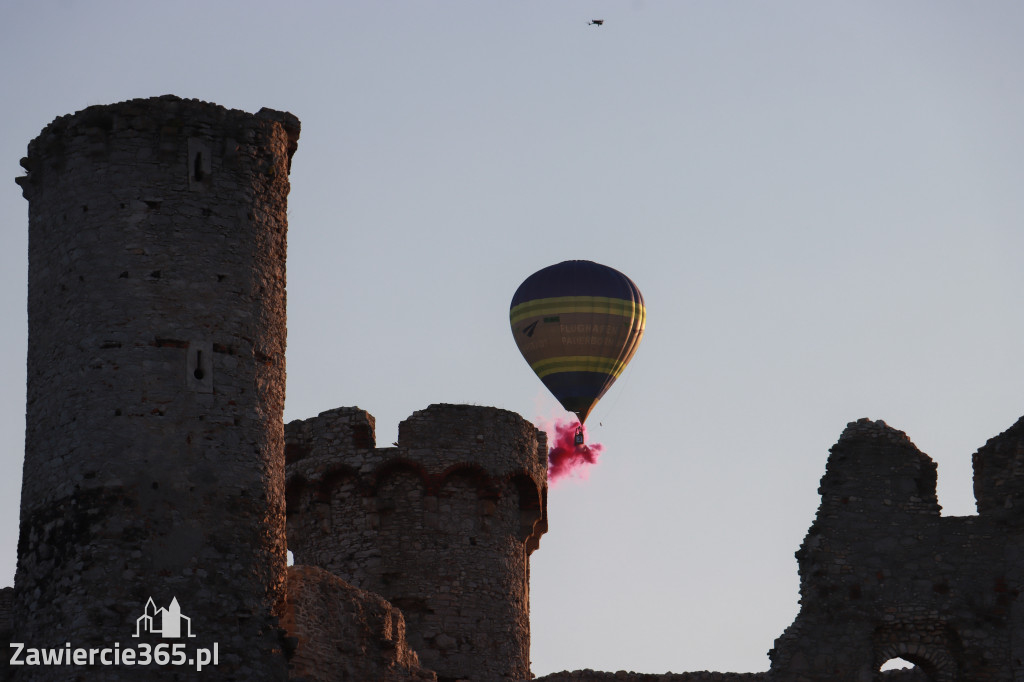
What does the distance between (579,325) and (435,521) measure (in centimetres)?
1513

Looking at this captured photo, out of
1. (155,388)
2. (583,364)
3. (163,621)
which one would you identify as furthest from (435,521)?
(583,364)

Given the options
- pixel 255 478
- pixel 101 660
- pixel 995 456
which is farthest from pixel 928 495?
pixel 101 660

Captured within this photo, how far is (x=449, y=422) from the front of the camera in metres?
50.8

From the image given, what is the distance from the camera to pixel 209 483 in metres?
37.3

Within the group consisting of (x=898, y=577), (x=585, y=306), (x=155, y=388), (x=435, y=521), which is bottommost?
(x=898, y=577)

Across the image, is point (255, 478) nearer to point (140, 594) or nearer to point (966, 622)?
point (140, 594)

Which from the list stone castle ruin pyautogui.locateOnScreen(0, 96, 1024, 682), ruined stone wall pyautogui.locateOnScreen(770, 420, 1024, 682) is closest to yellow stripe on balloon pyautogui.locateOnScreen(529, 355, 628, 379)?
stone castle ruin pyautogui.locateOnScreen(0, 96, 1024, 682)

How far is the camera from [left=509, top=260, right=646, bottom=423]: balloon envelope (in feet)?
211

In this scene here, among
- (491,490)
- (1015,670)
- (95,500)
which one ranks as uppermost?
(491,490)

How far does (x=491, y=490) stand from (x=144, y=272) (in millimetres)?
13971

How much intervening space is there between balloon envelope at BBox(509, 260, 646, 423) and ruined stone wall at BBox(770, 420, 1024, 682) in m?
25.3

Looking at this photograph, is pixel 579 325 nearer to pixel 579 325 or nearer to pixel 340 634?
pixel 579 325

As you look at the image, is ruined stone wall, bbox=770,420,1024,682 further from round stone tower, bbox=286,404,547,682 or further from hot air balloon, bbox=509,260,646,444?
hot air balloon, bbox=509,260,646,444

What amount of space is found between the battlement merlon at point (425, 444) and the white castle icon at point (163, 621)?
1401 cm
